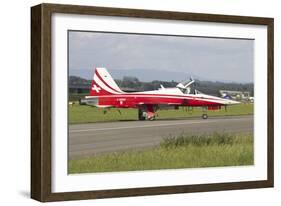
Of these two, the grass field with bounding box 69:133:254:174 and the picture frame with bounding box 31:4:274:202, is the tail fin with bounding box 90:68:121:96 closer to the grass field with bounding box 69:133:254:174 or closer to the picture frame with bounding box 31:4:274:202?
the picture frame with bounding box 31:4:274:202

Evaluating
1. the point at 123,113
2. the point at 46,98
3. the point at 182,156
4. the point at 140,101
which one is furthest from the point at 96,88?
the point at 182,156

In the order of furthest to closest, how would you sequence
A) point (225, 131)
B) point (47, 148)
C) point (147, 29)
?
point (225, 131) → point (147, 29) → point (47, 148)

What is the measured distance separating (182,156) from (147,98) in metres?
0.71

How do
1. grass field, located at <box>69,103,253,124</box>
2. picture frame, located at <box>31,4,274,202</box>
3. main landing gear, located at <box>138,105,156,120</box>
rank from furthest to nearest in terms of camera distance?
main landing gear, located at <box>138,105,156,120</box>, grass field, located at <box>69,103,253,124</box>, picture frame, located at <box>31,4,274,202</box>

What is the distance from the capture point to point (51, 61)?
694 centimetres

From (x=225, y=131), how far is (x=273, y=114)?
0.59 metres

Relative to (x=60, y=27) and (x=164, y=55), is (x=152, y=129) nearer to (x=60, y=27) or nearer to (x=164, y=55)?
(x=164, y=55)

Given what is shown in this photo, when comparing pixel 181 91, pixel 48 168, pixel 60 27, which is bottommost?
pixel 48 168

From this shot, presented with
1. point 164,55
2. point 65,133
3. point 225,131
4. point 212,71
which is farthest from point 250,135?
point 65,133

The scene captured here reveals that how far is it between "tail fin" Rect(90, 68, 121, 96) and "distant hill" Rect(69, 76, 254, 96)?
59 mm

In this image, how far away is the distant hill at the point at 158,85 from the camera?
23.7 feet

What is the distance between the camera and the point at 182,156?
778 centimetres

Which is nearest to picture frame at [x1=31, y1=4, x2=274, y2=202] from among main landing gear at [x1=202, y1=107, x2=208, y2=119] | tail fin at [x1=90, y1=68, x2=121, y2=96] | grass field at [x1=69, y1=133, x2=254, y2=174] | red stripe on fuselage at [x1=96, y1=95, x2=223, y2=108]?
grass field at [x1=69, y1=133, x2=254, y2=174]

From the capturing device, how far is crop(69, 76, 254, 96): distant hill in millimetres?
7226
